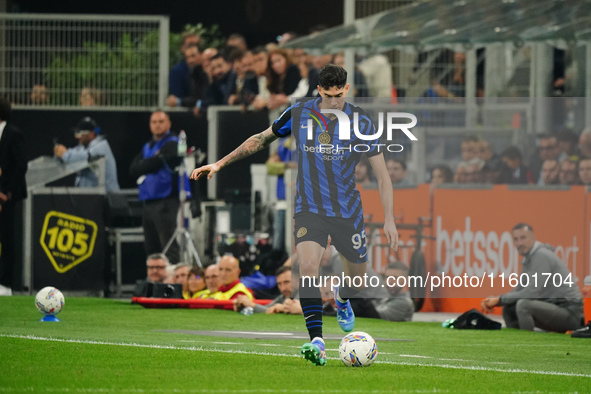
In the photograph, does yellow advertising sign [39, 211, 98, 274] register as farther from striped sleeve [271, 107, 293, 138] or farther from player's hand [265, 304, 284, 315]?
striped sleeve [271, 107, 293, 138]

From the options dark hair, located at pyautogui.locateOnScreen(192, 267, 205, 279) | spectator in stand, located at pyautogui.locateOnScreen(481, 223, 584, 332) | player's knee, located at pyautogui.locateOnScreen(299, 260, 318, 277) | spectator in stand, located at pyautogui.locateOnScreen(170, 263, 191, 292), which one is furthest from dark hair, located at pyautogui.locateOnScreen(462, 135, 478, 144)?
player's knee, located at pyautogui.locateOnScreen(299, 260, 318, 277)

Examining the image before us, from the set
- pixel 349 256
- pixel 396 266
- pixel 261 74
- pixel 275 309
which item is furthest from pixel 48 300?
pixel 261 74

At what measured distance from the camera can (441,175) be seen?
15.0 meters

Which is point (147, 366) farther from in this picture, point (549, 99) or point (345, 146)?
point (549, 99)

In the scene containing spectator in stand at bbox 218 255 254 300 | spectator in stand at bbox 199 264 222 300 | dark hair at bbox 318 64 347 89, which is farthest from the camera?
spectator in stand at bbox 199 264 222 300

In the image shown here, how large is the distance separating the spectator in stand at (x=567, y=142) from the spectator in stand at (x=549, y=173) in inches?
7.3

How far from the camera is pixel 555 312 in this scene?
13398mm

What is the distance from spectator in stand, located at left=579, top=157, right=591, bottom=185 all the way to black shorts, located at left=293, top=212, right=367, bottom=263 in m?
5.22

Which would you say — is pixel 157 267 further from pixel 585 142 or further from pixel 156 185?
pixel 585 142

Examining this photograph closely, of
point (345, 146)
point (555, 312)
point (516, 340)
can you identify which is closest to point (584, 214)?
point (555, 312)

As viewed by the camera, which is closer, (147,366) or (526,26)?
(147,366)

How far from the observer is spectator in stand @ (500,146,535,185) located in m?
14.6

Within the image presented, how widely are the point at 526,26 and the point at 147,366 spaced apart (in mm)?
9235

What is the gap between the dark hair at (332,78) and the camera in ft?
30.5
